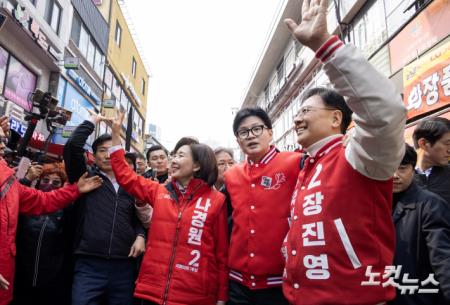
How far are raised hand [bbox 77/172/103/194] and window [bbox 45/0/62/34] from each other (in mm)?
12414

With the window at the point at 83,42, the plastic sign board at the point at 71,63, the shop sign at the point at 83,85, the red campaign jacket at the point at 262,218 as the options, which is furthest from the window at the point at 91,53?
the red campaign jacket at the point at 262,218

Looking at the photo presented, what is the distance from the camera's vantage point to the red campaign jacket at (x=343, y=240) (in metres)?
1.50

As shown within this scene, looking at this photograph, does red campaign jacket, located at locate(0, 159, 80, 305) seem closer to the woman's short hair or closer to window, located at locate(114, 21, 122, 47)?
the woman's short hair

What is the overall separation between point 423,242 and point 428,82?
5.04m

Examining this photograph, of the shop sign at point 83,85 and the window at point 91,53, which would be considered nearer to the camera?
the shop sign at point 83,85

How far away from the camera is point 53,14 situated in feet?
42.4

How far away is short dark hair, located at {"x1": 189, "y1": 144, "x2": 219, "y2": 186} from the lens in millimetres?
3029

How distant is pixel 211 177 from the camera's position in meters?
3.04

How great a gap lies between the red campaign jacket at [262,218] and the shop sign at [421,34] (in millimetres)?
5508

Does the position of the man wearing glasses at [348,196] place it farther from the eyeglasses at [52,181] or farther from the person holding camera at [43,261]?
the eyeglasses at [52,181]

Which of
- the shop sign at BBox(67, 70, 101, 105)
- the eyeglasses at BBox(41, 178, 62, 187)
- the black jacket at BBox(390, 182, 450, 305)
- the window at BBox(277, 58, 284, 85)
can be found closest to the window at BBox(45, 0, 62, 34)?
the shop sign at BBox(67, 70, 101, 105)

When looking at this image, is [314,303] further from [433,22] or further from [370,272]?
[433,22]

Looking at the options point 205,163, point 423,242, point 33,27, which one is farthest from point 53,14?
point 423,242

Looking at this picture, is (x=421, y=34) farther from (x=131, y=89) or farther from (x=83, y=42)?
(x=131, y=89)
